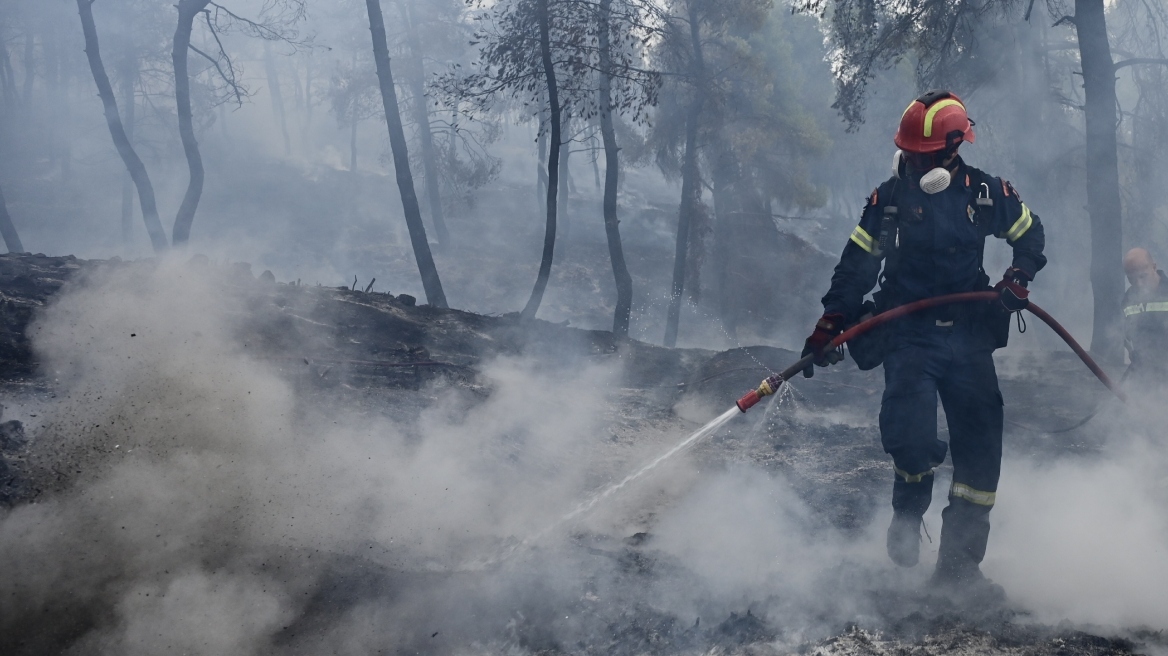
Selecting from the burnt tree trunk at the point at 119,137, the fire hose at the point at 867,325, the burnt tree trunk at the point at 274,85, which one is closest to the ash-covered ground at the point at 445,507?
the fire hose at the point at 867,325

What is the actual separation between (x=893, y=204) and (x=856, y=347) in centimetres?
79

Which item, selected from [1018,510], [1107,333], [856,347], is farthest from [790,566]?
[1107,333]

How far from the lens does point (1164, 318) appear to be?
7.11 m

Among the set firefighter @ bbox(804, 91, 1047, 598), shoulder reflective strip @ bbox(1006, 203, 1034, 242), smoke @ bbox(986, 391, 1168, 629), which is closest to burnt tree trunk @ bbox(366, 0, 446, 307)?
smoke @ bbox(986, 391, 1168, 629)

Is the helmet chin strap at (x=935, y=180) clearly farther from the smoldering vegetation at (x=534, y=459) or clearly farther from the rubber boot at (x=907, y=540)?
the smoldering vegetation at (x=534, y=459)

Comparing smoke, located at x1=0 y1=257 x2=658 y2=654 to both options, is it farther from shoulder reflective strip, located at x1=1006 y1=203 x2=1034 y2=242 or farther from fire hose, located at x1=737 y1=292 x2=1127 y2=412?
shoulder reflective strip, located at x1=1006 y1=203 x2=1034 y2=242

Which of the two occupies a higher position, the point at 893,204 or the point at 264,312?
the point at 893,204

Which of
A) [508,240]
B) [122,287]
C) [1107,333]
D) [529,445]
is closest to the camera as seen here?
[529,445]

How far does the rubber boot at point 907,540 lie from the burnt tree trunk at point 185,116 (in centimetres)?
1527

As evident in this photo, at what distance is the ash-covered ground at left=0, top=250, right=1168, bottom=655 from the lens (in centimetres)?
374

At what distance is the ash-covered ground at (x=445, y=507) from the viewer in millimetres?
3742

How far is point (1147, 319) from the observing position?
284 inches

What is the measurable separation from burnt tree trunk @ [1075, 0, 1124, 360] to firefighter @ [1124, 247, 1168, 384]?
4938mm

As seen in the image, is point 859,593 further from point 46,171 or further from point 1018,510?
point 46,171
